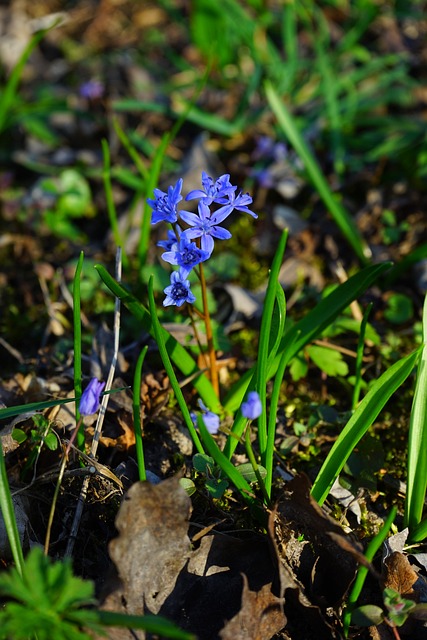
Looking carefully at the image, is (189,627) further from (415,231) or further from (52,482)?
(415,231)

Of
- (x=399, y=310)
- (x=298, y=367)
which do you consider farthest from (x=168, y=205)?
(x=399, y=310)

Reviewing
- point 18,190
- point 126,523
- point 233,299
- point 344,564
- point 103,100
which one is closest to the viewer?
point 126,523

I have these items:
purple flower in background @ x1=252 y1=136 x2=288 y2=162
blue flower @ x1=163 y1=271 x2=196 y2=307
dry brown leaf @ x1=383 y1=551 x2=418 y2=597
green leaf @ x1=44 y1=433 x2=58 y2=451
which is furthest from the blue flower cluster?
purple flower in background @ x1=252 y1=136 x2=288 y2=162

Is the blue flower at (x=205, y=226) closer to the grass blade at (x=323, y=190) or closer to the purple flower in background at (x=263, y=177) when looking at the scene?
the grass blade at (x=323, y=190)

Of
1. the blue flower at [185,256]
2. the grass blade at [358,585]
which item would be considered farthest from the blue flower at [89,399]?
the grass blade at [358,585]

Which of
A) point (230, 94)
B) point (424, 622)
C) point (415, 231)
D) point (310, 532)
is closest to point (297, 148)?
point (415, 231)

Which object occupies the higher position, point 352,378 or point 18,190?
point 18,190

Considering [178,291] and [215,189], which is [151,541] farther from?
[215,189]

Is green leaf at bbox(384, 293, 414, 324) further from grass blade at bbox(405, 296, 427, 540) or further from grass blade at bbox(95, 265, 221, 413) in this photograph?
grass blade at bbox(95, 265, 221, 413)
